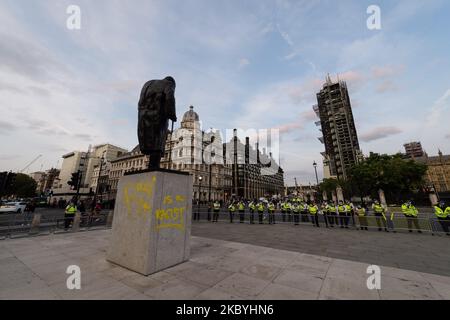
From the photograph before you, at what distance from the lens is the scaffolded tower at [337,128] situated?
78.4 m

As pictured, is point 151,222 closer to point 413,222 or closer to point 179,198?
point 179,198

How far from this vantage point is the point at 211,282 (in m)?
3.79

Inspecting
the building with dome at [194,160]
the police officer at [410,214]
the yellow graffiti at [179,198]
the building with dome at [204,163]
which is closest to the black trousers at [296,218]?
the police officer at [410,214]

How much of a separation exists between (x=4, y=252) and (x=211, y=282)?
6.93m

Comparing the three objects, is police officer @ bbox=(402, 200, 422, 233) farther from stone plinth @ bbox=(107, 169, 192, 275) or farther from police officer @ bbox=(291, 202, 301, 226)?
stone plinth @ bbox=(107, 169, 192, 275)

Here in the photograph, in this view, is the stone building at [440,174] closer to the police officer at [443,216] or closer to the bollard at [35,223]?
the police officer at [443,216]

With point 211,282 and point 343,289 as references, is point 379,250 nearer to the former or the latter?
point 343,289

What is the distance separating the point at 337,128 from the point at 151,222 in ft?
309

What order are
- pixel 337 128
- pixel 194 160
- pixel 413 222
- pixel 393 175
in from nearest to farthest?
1. pixel 413 222
2. pixel 393 175
3. pixel 194 160
4. pixel 337 128

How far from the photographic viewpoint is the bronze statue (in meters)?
5.49

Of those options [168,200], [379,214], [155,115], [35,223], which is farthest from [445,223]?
[35,223]

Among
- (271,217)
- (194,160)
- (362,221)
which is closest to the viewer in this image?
(362,221)

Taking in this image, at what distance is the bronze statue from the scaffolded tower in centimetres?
8700

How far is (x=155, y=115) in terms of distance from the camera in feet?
18.1
